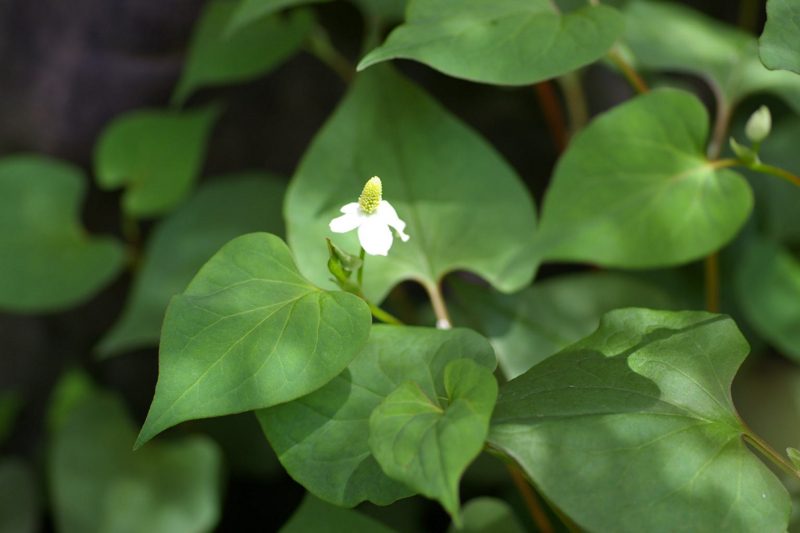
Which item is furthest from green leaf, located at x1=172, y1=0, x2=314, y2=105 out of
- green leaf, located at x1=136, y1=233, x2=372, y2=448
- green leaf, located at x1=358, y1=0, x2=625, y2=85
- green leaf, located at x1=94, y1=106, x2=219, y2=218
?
green leaf, located at x1=136, y1=233, x2=372, y2=448

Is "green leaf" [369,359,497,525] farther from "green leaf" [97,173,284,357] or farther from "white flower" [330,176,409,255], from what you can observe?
"green leaf" [97,173,284,357]

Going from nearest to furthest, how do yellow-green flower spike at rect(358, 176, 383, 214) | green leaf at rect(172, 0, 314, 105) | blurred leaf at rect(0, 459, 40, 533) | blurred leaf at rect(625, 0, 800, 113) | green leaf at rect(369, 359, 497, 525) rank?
green leaf at rect(369, 359, 497, 525) → yellow-green flower spike at rect(358, 176, 383, 214) → blurred leaf at rect(625, 0, 800, 113) → green leaf at rect(172, 0, 314, 105) → blurred leaf at rect(0, 459, 40, 533)

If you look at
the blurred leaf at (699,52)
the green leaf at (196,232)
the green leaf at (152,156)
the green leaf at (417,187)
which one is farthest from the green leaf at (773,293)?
the green leaf at (152,156)

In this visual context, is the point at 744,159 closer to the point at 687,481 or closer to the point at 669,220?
the point at 669,220

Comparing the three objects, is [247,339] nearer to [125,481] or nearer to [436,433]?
[436,433]

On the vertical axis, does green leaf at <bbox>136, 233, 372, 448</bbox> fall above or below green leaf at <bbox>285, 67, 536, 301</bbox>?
above

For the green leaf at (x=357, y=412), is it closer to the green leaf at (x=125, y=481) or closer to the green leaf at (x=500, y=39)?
the green leaf at (x=500, y=39)

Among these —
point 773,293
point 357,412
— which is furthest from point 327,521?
point 773,293
